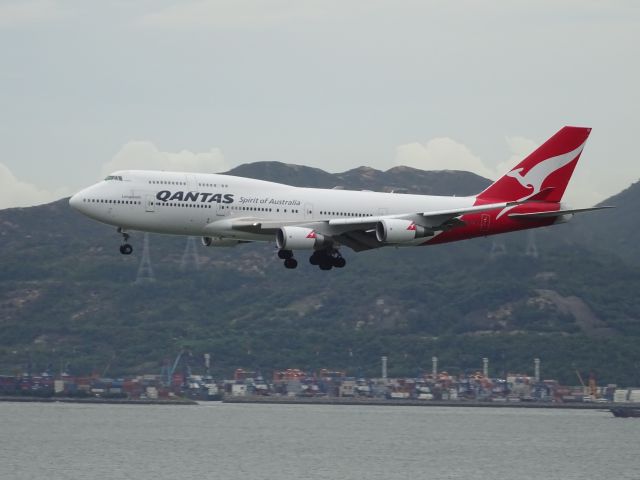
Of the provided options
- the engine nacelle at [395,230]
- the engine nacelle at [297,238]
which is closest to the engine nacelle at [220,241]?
the engine nacelle at [297,238]

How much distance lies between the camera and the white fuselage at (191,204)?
8712 cm

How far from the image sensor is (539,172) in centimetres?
10106

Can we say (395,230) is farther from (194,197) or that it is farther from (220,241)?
(194,197)

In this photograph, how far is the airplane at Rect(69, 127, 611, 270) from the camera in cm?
8725

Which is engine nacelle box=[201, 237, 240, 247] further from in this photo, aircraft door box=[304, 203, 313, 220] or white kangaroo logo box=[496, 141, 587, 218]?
white kangaroo logo box=[496, 141, 587, 218]

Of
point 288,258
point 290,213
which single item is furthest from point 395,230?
point 288,258

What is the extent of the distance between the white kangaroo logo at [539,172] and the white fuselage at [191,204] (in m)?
17.5

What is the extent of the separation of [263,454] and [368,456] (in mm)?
16178

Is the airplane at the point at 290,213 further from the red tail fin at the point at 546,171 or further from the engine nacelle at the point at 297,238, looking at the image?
the red tail fin at the point at 546,171

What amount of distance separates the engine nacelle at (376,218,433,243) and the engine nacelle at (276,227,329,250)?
14.4 ft

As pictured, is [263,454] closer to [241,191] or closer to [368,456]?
[368,456]

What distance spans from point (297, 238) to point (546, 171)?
23.9m

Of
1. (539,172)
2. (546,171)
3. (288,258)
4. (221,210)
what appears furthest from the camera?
(546,171)

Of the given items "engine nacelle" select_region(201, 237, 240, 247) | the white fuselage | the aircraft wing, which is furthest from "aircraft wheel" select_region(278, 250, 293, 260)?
"engine nacelle" select_region(201, 237, 240, 247)
